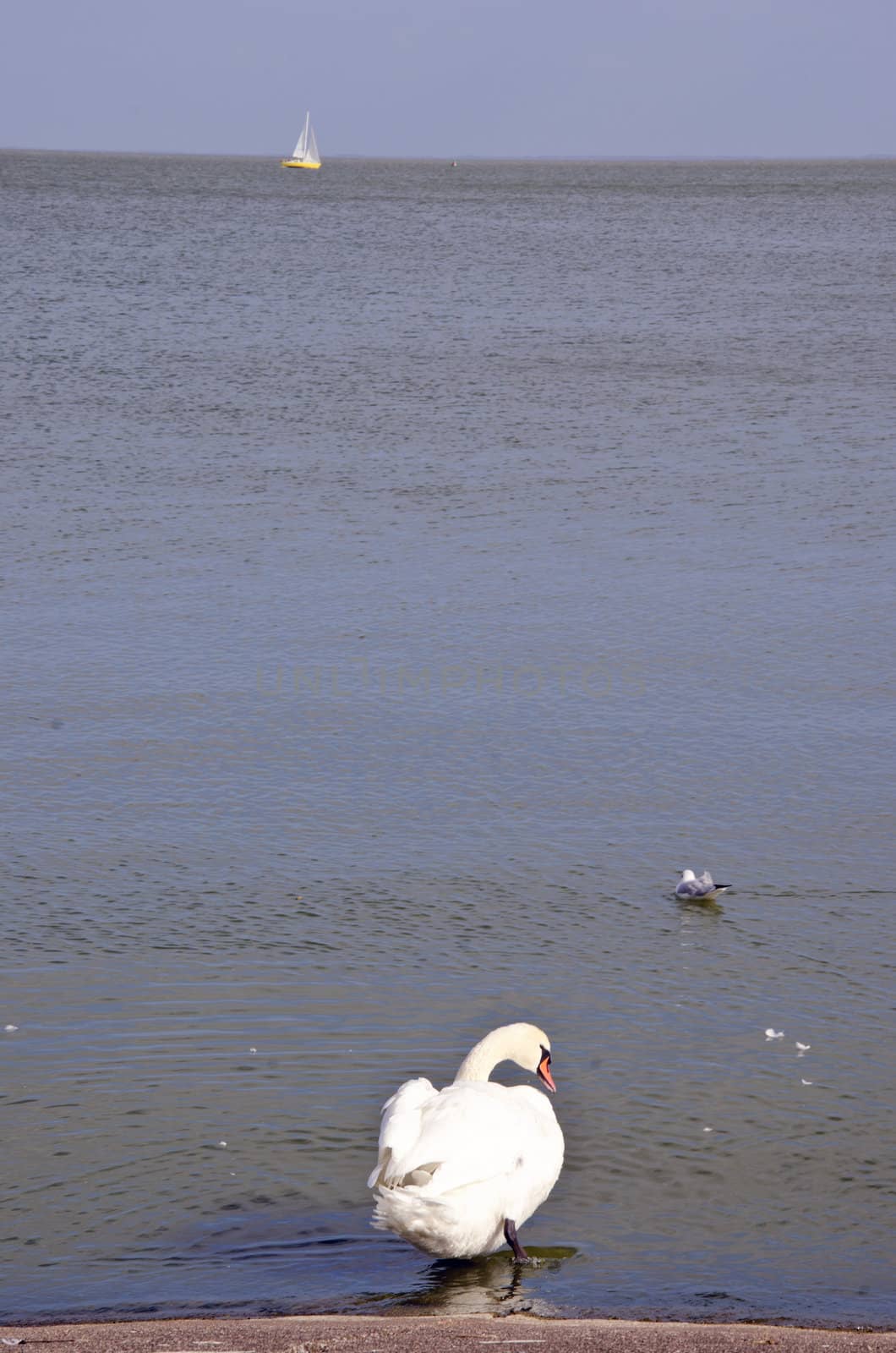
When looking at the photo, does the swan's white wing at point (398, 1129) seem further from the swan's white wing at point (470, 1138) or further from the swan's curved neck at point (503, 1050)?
the swan's curved neck at point (503, 1050)

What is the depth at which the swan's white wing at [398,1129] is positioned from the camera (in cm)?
612

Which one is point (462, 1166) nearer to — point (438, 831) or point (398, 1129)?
point (398, 1129)

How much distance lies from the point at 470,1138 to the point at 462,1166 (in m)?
0.11

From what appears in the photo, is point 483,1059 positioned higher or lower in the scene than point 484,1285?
higher

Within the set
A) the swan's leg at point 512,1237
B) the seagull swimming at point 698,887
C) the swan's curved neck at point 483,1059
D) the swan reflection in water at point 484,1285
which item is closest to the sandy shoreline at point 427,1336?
the swan reflection in water at point 484,1285

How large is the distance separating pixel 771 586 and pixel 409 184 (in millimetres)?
125055

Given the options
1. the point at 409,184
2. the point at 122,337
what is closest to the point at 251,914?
the point at 122,337

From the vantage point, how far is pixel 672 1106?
26.1ft

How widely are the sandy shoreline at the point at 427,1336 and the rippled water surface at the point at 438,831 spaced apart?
401mm

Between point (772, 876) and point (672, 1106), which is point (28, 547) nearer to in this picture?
point (772, 876)

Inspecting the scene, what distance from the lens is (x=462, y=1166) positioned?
243 inches

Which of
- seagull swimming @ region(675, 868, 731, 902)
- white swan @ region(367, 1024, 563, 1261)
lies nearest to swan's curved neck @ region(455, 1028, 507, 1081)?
white swan @ region(367, 1024, 563, 1261)

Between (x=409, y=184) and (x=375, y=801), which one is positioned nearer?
(x=375, y=801)

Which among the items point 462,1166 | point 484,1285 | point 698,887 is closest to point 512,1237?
point 484,1285
